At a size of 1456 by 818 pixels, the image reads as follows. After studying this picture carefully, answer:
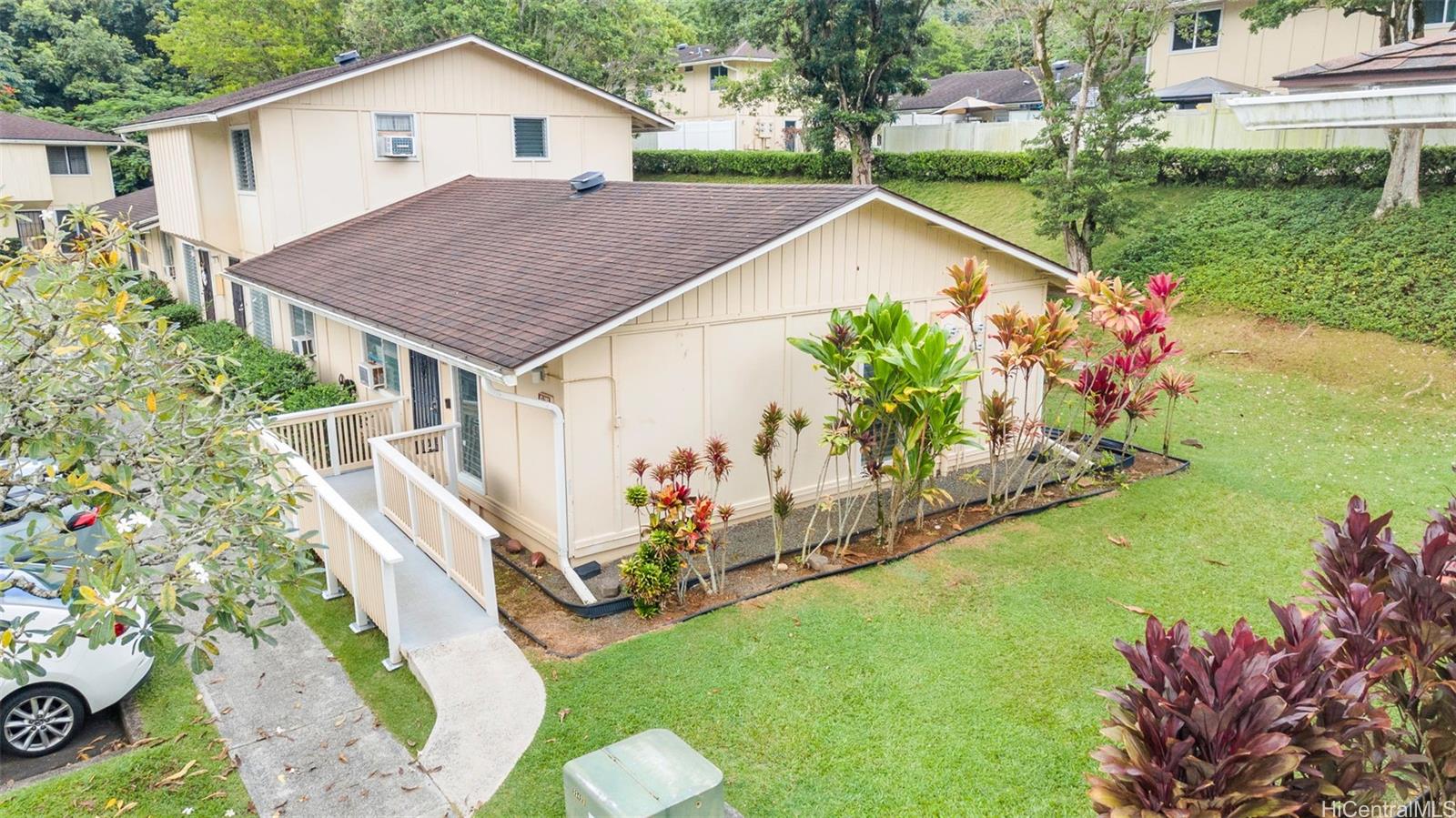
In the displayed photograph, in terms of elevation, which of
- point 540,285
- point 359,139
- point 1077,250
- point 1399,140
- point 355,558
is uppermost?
point 359,139

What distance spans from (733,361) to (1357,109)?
7175 millimetres

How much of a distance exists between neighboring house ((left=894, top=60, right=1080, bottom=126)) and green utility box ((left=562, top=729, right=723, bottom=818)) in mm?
34137

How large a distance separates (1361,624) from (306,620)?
8.19 meters

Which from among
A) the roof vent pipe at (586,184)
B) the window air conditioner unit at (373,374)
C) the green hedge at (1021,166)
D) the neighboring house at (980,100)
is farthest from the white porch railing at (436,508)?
the neighboring house at (980,100)

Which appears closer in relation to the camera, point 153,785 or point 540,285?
point 153,785

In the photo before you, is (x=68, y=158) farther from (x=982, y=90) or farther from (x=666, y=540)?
(x=666, y=540)

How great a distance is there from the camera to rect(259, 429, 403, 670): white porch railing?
7.73 m

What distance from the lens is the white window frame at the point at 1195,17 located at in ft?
86.7

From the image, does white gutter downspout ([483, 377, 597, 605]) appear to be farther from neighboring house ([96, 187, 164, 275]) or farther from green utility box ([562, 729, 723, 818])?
neighboring house ([96, 187, 164, 275])

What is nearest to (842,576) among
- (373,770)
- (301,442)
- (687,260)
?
(687,260)

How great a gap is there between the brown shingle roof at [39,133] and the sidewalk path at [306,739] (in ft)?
Answer: 105

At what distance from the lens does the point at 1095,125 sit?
1941cm

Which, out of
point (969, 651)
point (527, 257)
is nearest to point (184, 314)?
point (527, 257)

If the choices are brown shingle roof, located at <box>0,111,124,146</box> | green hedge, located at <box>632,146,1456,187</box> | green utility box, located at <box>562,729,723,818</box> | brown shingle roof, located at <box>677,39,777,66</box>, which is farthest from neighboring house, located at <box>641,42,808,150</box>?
green utility box, located at <box>562,729,723,818</box>
